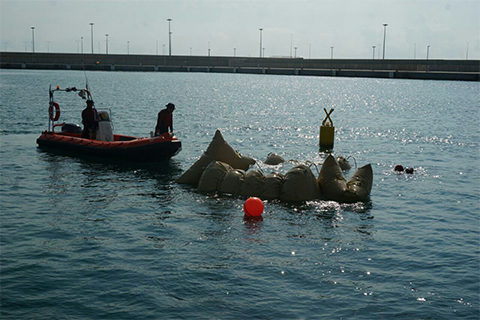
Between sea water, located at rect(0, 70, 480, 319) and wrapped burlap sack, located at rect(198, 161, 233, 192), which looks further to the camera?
wrapped burlap sack, located at rect(198, 161, 233, 192)

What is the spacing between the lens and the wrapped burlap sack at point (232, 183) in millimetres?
15617

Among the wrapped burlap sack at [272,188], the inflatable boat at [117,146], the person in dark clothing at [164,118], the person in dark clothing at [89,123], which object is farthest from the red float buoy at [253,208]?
the person in dark clothing at [89,123]

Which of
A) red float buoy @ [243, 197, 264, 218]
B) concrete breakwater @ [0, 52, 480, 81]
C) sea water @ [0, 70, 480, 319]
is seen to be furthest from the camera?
concrete breakwater @ [0, 52, 480, 81]

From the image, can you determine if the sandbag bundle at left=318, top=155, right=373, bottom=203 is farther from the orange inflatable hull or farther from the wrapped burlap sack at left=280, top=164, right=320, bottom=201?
the orange inflatable hull

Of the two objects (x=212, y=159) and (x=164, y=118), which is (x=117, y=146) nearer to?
(x=164, y=118)

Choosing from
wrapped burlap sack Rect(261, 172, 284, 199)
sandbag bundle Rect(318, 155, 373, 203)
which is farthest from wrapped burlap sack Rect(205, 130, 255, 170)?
sandbag bundle Rect(318, 155, 373, 203)

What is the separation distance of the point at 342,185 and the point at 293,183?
1.35 m

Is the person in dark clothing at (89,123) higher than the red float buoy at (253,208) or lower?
higher

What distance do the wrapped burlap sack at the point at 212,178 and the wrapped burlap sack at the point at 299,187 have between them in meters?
1.94

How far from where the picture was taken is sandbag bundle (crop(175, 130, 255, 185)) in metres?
17.1

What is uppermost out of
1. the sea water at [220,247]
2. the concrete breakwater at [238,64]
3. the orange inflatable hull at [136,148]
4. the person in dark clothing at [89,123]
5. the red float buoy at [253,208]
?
the concrete breakwater at [238,64]

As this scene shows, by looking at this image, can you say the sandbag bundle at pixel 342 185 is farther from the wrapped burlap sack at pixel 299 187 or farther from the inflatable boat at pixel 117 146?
the inflatable boat at pixel 117 146

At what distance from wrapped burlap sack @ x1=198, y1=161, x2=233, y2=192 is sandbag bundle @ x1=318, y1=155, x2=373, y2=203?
9.10 ft

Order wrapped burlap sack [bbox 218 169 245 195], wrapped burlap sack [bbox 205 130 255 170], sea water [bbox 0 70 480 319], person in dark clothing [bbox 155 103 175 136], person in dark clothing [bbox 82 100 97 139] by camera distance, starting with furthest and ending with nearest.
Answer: person in dark clothing [bbox 82 100 97 139]
person in dark clothing [bbox 155 103 175 136]
wrapped burlap sack [bbox 205 130 255 170]
wrapped burlap sack [bbox 218 169 245 195]
sea water [bbox 0 70 480 319]
